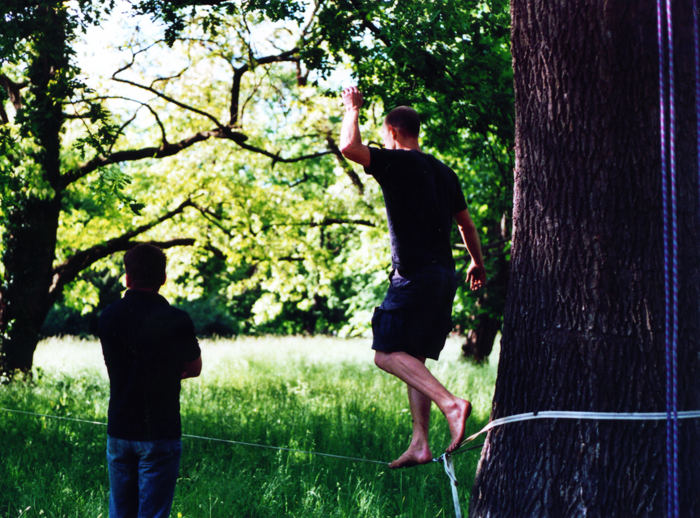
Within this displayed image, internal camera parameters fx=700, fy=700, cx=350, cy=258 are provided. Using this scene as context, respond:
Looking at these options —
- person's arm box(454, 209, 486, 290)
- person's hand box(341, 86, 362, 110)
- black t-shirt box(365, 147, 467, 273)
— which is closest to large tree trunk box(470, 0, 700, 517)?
black t-shirt box(365, 147, 467, 273)

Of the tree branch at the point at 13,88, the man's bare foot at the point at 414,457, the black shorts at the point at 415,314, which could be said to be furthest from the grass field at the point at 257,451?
the tree branch at the point at 13,88

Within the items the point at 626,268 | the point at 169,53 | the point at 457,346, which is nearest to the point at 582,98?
the point at 626,268

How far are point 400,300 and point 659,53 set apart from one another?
1703mm

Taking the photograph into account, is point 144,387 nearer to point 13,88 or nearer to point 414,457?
point 414,457

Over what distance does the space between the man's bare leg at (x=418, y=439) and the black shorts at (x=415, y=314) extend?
0.93 ft

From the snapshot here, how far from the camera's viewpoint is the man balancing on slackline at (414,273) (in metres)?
3.69

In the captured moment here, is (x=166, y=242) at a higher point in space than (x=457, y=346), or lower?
higher

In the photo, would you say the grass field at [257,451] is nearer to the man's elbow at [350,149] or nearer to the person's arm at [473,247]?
the person's arm at [473,247]

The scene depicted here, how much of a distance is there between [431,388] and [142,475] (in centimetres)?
146

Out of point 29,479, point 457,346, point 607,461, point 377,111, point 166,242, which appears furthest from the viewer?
point 457,346

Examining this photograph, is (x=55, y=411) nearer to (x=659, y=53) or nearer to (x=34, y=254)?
(x=34, y=254)

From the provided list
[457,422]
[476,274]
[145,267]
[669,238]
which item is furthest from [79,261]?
[669,238]

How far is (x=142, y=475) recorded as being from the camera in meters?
3.19

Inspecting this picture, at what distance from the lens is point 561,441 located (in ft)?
9.68
